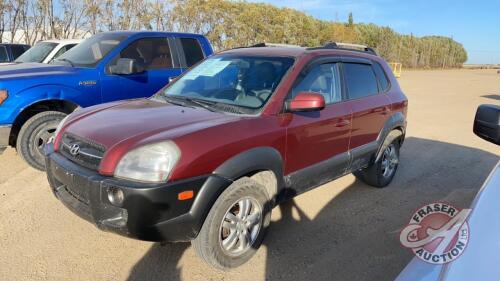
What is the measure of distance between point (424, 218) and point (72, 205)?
2528mm

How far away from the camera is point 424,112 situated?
472 inches

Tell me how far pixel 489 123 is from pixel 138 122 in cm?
252

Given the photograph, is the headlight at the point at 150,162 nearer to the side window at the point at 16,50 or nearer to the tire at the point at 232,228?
the tire at the point at 232,228

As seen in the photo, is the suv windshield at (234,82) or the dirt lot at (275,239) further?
the suv windshield at (234,82)

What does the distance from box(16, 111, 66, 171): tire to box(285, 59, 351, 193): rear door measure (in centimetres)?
345

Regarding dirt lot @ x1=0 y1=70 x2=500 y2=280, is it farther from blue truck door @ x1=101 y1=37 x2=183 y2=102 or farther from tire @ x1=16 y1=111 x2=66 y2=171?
blue truck door @ x1=101 y1=37 x2=183 y2=102

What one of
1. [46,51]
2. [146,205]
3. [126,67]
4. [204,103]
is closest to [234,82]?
[204,103]

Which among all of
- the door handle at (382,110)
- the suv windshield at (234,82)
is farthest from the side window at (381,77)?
the suv windshield at (234,82)

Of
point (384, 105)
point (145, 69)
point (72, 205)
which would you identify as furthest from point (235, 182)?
point (145, 69)

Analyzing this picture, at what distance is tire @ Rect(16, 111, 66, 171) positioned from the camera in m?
5.06

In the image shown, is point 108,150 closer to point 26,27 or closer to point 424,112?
Result: point 424,112

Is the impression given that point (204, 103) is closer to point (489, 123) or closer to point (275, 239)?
point (275, 239)

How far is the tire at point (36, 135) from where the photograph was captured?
16.6ft

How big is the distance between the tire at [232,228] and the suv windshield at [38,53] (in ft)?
21.9
